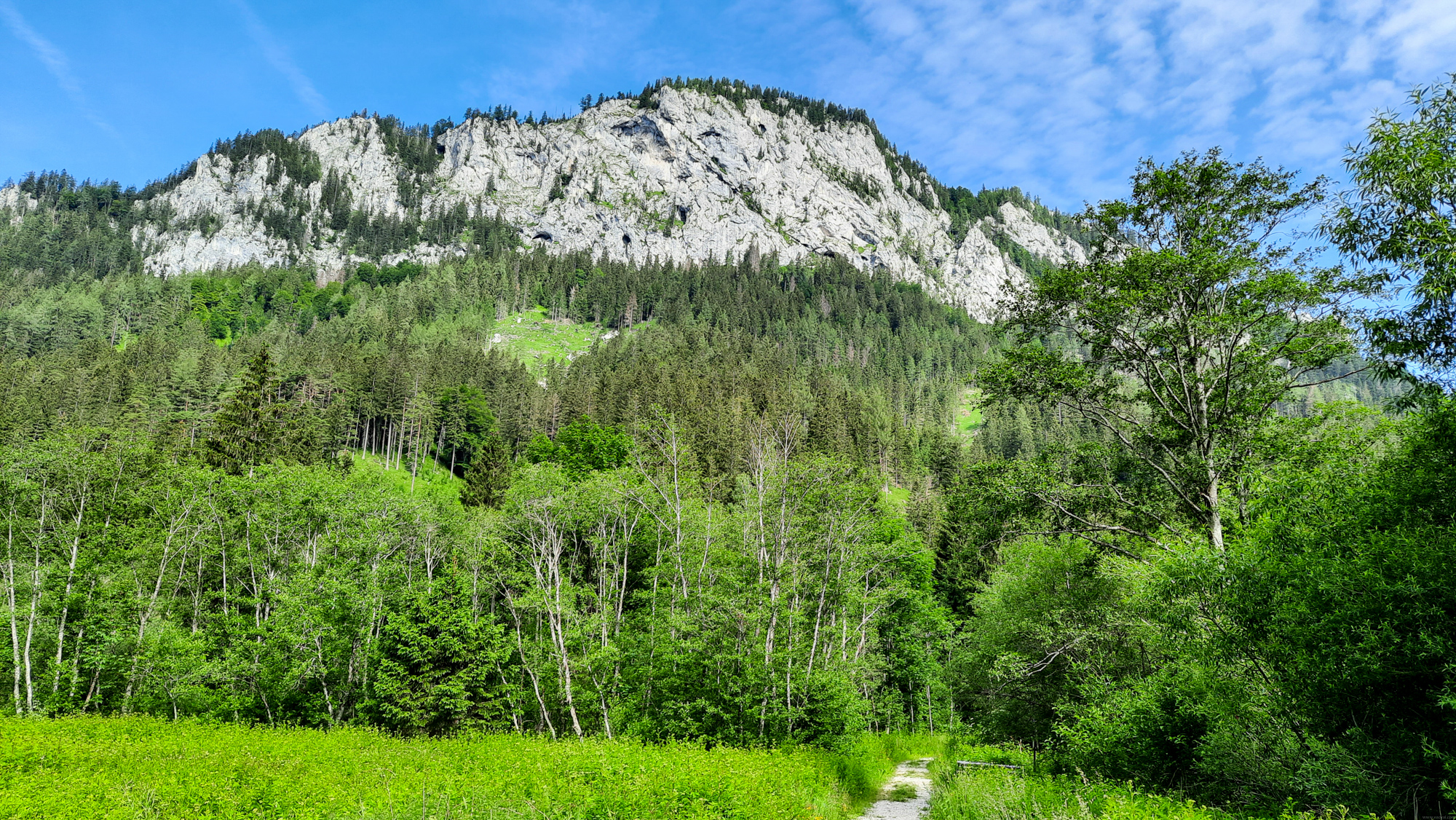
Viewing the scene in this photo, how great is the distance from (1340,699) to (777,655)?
1546 cm

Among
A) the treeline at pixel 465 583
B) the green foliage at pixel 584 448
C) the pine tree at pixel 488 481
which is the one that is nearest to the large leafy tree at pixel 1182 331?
the treeline at pixel 465 583

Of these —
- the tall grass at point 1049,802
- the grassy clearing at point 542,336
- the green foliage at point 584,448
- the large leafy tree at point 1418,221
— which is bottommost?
the tall grass at point 1049,802

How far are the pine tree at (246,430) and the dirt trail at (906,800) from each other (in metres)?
44.1

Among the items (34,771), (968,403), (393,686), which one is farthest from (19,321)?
(968,403)

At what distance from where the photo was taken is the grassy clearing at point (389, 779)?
1107 cm

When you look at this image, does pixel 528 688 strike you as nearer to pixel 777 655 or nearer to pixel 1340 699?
pixel 777 655

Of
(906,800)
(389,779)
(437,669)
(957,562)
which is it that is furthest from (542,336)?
(389,779)

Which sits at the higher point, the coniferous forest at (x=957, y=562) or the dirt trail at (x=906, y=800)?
the coniferous forest at (x=957, y=562)

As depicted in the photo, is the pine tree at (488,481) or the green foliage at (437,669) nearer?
the green foliage at (437,669)

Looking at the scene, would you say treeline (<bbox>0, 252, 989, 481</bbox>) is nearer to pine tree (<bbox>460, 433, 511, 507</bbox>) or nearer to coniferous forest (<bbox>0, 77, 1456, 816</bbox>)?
coniferous forest (<bbox>0, 77, 1456, 816</bbox>)

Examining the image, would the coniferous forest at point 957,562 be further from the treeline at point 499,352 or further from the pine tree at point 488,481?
the treeline at point 499,352

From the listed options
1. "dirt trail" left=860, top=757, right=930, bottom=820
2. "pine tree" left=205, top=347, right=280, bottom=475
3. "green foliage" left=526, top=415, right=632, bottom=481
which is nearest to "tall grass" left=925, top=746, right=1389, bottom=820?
"dirt trail" left=860, top=757, right=930, bottom=820

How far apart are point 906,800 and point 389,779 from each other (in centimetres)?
1763

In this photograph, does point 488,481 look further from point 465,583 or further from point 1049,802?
point 1049,802
